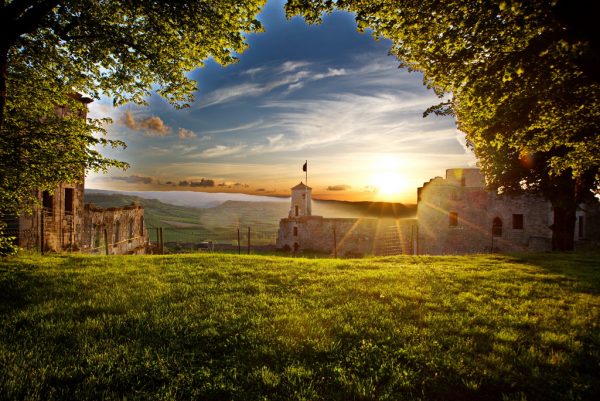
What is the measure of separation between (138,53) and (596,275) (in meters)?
17.6

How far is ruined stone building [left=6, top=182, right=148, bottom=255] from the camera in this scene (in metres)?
18.5

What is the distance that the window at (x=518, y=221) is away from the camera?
34.6 m

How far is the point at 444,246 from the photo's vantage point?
1529 inches

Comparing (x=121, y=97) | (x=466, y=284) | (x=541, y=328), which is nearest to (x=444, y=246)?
(x=466, y=284)

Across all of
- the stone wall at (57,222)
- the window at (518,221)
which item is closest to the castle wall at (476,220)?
the window at (518,221)

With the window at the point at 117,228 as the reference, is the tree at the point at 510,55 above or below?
above

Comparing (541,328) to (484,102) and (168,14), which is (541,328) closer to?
(484,102)

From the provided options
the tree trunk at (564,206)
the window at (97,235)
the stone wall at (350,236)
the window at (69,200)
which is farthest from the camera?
the stone wall at (350,236)

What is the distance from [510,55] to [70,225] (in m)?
29.3

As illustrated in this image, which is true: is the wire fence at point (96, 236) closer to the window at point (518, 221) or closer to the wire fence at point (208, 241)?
the wire fence at point (208, 241)

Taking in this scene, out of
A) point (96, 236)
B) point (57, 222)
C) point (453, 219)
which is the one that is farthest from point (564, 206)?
point (96, 236)

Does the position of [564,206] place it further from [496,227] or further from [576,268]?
[496,227]

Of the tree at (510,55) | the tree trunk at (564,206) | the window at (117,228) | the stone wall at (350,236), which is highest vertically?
the tree at (510,55)

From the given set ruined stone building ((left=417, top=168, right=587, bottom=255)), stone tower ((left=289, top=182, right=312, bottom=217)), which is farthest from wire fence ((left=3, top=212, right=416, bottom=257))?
stone tower ((left=289, top=182, right=312, bottom=217))
